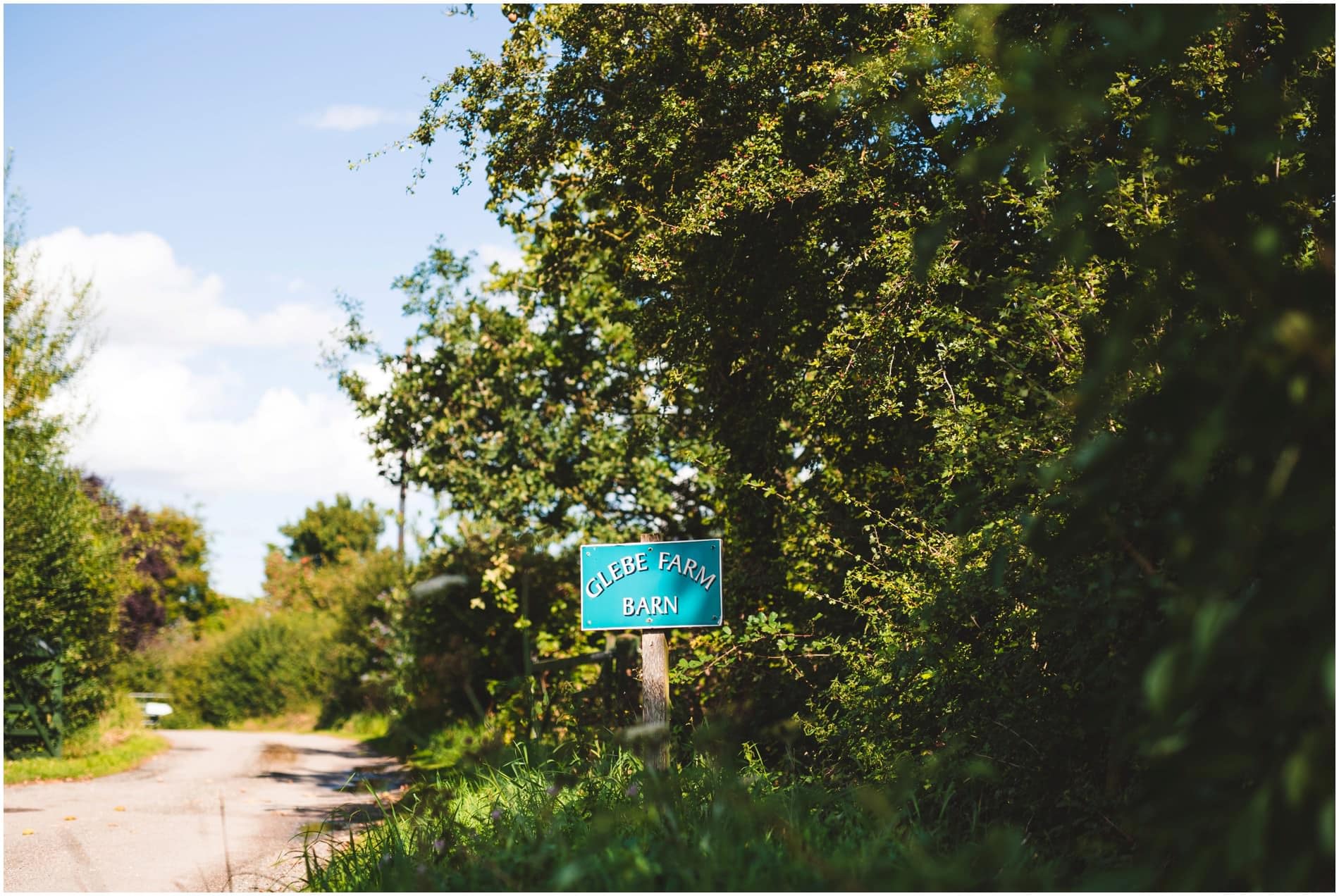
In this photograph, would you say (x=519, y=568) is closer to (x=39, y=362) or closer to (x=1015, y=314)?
(x=1015, y=314)

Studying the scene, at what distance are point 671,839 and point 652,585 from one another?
8.33 feet

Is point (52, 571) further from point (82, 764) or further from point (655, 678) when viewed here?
point (655, 678)

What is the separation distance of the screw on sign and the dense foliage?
0.95 metres

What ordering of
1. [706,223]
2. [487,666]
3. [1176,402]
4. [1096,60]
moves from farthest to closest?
[487,666]
[706,223]
[1096,60]
[1176,402]

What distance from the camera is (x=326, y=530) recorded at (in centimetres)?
6003

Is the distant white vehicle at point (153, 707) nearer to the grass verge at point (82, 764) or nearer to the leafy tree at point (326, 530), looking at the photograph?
the grass verge at point (82, 764)

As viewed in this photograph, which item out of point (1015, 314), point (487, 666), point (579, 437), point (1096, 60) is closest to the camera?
point (1096, 60)

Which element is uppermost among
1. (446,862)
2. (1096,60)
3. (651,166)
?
(651,166)

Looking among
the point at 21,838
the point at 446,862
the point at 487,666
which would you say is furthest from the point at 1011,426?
the point at 487,666

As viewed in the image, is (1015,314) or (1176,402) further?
(1015,314)

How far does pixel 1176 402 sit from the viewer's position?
2.39m

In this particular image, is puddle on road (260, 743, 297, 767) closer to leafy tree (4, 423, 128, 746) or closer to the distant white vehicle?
leafy tree (4, 423, 128, 746)

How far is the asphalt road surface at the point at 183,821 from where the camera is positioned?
693 centimetres

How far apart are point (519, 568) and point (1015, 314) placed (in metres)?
8.09
